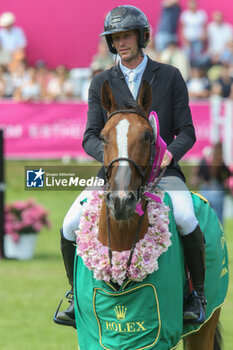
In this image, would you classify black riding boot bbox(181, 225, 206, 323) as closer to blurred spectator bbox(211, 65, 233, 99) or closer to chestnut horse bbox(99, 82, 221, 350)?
chestnut horse bbox(99, 82, 221, 350)

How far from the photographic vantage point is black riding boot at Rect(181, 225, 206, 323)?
4.94 m

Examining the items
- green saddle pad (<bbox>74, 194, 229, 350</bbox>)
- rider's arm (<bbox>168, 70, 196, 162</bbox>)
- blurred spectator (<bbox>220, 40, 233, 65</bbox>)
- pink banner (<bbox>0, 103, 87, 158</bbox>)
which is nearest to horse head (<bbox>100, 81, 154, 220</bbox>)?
rider's arm (<bbox>168, 70, 196, 162</bbox>)

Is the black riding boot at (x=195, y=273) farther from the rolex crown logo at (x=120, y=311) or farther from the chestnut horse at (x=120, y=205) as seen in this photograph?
the rolex crown logo at (x=120, y=311)

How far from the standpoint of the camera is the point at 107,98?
4500mm

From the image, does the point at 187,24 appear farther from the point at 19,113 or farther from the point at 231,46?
the point at 19,113

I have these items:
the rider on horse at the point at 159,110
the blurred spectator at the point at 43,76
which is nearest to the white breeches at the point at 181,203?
the rider on horse at the point at 159,110

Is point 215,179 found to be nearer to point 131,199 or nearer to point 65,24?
point 131,199

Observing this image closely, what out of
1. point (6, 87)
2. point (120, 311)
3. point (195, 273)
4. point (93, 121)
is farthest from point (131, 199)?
point (6, 87)

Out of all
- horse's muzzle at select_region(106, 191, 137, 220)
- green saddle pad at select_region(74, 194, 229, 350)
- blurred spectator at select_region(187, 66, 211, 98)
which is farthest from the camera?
A: blurred spectator at select_region(187, 66, 211, 98)

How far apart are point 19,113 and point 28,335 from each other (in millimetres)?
8816

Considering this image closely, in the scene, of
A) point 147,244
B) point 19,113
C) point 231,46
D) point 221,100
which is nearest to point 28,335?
point 147,244

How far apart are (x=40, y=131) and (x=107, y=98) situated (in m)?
11.3

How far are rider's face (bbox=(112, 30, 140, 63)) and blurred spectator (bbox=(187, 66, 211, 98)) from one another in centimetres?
1243

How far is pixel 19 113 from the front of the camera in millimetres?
15773
